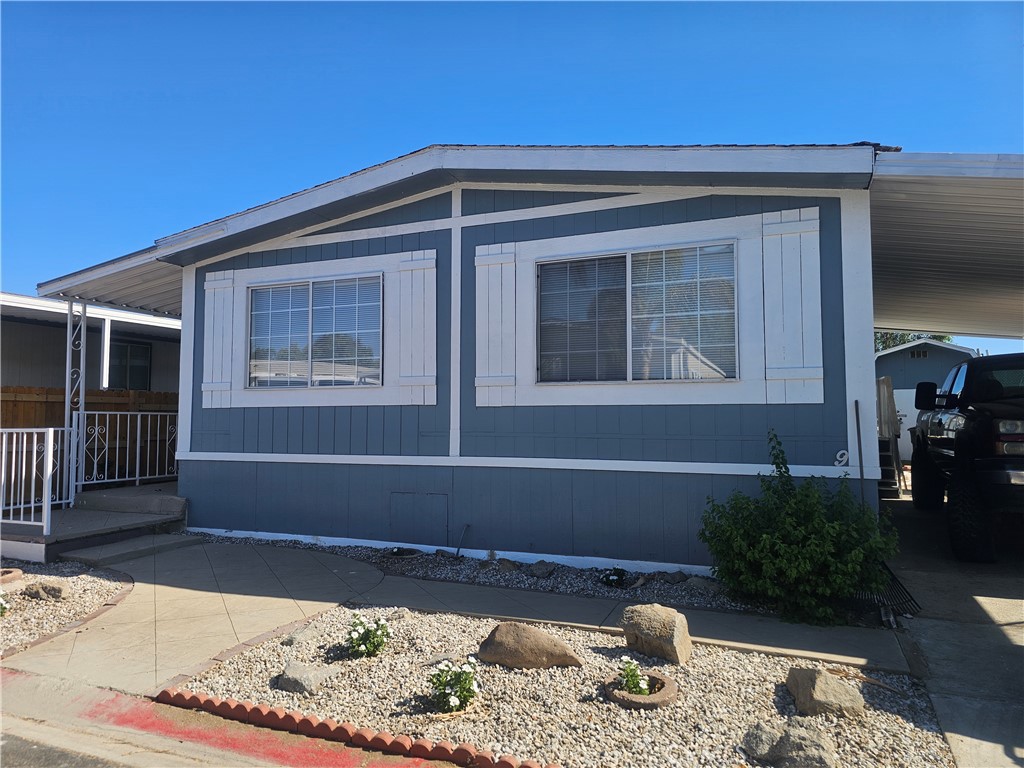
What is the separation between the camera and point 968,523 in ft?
21.4

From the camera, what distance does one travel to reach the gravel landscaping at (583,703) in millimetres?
3324

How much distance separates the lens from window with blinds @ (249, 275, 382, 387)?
7.72 meters

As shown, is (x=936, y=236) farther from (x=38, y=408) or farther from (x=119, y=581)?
(x=38, y=408)

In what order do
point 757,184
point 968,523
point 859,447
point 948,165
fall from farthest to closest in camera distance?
point 968,523 < point 757,184 < point 859,447 < point 948,165

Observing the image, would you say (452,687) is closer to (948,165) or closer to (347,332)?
(347,332)

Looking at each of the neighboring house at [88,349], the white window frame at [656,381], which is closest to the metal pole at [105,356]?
the neighboring house at [88,349]

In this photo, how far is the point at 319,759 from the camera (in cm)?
342

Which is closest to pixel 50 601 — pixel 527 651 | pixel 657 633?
pixel 527 651

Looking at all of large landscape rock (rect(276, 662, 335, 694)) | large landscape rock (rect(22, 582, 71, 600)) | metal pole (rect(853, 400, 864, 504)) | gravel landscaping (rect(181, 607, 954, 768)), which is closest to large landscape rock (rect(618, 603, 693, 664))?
gravel landscaping (rect(181, 607, 954, 768))

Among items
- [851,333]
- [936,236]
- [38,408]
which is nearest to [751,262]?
[851,333]

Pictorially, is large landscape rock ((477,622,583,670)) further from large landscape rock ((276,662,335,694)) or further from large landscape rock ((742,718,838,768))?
large landscape rock ((742,718,838,768))

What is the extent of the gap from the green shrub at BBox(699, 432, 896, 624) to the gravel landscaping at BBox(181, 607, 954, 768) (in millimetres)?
865

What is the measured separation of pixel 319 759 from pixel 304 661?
3.52 feet

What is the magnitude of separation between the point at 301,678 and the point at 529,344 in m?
3.83
